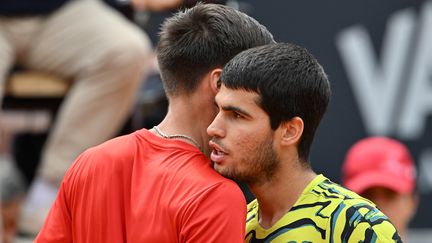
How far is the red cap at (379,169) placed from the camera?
15.4 ft

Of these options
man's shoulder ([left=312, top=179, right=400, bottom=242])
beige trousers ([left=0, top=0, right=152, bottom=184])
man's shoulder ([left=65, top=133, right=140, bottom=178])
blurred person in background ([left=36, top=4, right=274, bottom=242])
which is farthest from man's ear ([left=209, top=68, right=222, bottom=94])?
beige trousers ([left=0, top=0, right=152, bottom=184])

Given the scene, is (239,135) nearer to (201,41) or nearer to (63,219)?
(201,41)

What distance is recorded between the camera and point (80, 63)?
4.96 metres

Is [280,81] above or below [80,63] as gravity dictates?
above

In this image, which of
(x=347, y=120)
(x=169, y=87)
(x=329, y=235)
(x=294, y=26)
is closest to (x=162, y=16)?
(x=294, y=26)

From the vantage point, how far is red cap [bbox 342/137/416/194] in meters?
4.69

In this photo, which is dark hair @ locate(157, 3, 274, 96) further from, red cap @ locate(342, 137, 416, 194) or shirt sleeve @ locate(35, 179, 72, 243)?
red cap @ locate(342, 137, 416, 194)

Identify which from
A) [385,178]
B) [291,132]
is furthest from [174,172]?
[385,178]

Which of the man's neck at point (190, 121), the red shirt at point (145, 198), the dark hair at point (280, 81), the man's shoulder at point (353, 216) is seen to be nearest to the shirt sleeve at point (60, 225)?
the red shirt at point (145, 198)

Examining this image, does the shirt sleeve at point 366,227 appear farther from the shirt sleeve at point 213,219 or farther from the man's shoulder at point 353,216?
the shirt sleeve at point 213,219

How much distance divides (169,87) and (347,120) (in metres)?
3.21

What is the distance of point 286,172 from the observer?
2773 mm

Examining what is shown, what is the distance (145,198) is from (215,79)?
0.36m

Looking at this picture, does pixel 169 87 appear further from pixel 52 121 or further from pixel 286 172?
pixel 52 121
